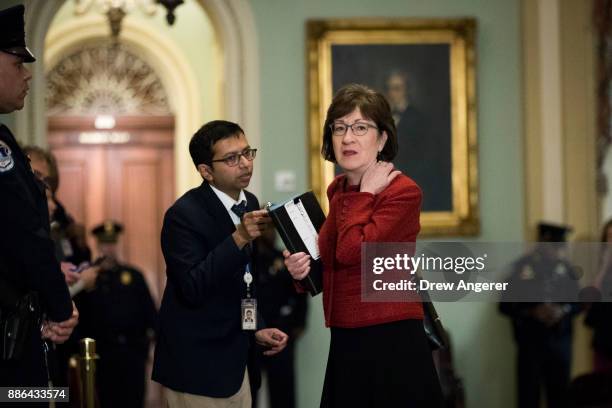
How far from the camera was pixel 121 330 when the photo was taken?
7973 mm

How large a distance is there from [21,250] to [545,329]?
202 inches

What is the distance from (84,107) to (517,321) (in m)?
5.30

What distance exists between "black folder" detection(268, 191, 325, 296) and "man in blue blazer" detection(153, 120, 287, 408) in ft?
0.36

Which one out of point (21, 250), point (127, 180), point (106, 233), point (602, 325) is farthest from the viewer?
point (127, 180)

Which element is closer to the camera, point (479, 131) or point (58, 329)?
point (58, 329)

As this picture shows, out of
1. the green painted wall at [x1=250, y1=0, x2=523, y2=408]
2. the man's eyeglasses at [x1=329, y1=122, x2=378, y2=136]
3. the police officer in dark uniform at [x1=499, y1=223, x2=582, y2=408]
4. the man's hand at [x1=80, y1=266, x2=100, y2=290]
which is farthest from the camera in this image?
the green painted wall at [x1=250, y1=0, x2=523, y2=408]

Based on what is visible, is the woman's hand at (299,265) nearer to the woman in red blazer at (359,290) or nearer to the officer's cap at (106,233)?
the woman in red blazer at (359,290)

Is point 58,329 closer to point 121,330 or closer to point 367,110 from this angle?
point 367,110

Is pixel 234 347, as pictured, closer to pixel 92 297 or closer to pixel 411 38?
pixel 92 297

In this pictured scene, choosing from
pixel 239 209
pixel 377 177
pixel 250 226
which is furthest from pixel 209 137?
pixel 377 177

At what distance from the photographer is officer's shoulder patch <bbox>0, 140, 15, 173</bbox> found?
3.19m

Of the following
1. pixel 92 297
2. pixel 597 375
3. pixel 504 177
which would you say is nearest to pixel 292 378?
pixel 92 297

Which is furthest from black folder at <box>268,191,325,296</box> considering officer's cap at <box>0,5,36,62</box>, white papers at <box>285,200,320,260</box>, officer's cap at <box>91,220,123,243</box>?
officer's cap at <box>91,220,123,243</box>

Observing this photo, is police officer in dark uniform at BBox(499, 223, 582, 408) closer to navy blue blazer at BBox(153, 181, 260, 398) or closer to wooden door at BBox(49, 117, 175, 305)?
navy blue blazer at BBox(153, 181, 260, 398)
